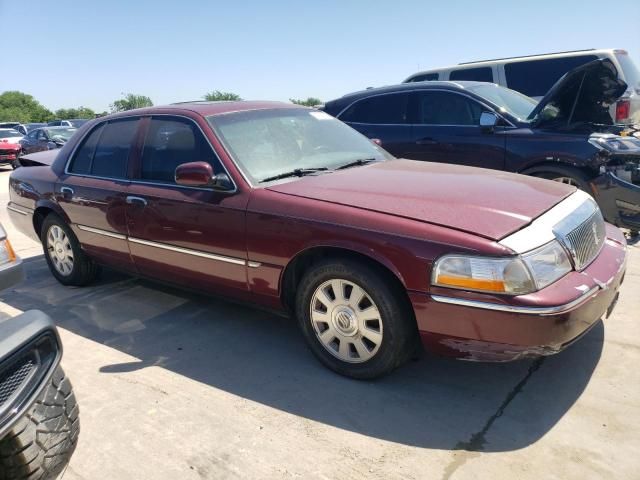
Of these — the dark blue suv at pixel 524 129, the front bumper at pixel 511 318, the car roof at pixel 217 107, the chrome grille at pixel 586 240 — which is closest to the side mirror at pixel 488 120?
the dark blue suv at pixel 524 129

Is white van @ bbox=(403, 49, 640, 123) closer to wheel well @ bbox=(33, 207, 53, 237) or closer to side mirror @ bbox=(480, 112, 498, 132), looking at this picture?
side mirror @ bbox=(480, 112, 498, 132)

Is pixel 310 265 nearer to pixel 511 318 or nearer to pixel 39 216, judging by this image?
pixel 511 318

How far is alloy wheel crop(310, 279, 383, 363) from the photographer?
9.46 feet

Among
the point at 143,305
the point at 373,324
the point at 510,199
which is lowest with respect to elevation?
the point at 143,305

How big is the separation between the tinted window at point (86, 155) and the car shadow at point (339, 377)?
1.22m

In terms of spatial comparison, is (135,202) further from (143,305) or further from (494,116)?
(494,116)

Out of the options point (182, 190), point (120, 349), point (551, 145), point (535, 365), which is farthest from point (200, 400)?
point (551, 145)

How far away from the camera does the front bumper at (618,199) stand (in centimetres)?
501

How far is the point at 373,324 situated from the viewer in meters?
2.90

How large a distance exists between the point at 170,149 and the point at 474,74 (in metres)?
7.73

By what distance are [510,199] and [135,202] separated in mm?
2618

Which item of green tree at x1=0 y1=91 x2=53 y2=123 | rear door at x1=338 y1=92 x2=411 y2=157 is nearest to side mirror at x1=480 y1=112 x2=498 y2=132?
rear door at x1=338 y1=92 x2=411 y2=157

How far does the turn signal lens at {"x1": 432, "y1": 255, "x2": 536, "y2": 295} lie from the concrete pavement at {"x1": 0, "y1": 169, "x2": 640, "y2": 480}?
686 millimetres

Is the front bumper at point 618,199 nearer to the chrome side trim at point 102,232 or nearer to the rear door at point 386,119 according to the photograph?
the rear door at point 386,119
